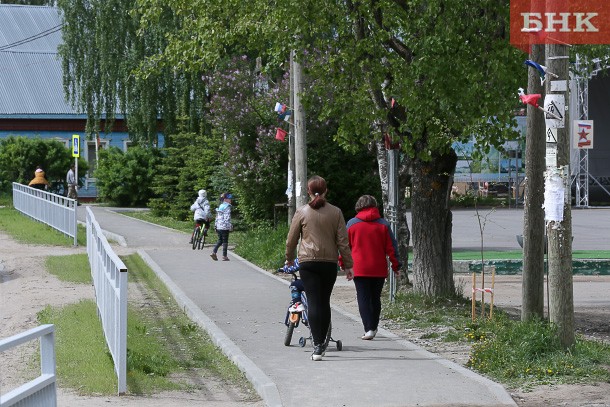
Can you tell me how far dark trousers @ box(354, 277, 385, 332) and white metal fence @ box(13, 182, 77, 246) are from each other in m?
16.2

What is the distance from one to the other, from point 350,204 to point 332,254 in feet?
51.5

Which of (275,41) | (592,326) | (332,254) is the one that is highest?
(275,41)

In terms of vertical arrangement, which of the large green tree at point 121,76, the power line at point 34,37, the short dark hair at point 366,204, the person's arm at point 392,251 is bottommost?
the person's arm at point 392,251

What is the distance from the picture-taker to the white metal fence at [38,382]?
5.61 meters

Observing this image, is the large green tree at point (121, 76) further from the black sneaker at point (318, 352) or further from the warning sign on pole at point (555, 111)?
the warning sign on pole at point (555, 111)

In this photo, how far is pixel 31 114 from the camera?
185 feet

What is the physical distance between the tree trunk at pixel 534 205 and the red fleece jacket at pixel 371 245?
1.45m

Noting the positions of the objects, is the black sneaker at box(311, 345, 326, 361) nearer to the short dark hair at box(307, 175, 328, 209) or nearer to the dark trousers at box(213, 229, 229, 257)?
the short dark hair at box(307, 175, 328, 209)

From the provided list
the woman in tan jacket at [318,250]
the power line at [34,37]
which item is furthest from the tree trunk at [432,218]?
the power line at [34,37]

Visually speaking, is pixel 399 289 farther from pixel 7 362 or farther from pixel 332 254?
pixel 7 362

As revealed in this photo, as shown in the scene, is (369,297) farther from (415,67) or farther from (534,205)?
(415,67)

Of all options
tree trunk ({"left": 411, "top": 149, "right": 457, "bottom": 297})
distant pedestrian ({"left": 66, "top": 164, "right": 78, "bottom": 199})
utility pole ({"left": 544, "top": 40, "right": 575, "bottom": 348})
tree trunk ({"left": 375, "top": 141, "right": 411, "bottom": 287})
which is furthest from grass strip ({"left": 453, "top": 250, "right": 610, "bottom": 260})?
distant pedestrian ({"left": 66, "top": 164, "right": 78, "bottom": 199})

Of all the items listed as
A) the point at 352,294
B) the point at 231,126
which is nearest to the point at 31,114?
the point at 231,126

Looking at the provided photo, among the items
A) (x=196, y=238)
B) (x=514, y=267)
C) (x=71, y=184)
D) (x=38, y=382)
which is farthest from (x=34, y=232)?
(x=38, y=382)
